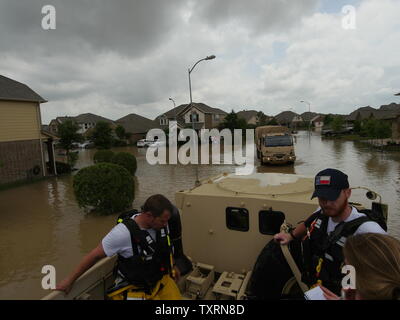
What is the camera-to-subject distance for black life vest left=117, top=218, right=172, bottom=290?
9.03 feet

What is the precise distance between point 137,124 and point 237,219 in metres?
61.9

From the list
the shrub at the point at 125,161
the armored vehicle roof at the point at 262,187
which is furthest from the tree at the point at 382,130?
the armored vehicle roof at the point at 262,187

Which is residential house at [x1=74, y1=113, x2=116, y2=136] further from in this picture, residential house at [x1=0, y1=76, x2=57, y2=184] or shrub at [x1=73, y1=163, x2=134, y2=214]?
shrub at [x1=73, y1=163, x2=134, y2=214]

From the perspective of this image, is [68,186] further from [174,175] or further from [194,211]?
[194,211]

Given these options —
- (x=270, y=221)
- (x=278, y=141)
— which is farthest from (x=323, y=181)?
(x=278, y=141)

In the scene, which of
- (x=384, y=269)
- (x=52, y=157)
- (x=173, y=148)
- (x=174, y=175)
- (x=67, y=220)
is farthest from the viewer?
(x=173, y=148)

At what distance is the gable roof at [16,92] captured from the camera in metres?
18.3

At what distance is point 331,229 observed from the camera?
2656 millimetres

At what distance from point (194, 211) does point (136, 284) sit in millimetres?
1757

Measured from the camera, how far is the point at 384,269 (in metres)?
1.47

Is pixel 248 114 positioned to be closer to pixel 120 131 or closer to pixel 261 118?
pixel 261 118

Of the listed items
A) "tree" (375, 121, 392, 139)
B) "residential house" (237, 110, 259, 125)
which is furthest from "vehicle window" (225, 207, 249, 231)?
"residential house" (237, 110, 259, 125)
